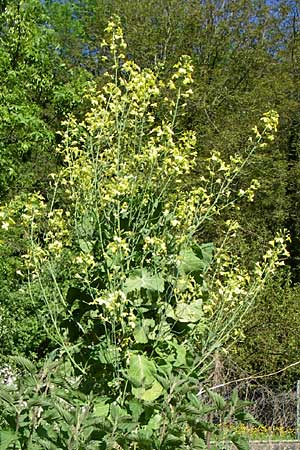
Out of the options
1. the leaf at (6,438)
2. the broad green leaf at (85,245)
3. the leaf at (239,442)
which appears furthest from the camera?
the broad green leaf at (85,245)

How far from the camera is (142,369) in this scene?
2.78 metres


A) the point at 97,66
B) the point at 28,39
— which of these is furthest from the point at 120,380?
the point at 97,66

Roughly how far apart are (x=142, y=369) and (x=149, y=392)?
0.31ft

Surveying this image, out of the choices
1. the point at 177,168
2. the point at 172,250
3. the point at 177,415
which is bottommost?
the point at 177,415

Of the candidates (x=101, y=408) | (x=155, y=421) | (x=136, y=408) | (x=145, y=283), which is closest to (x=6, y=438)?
(x=136, y=408)

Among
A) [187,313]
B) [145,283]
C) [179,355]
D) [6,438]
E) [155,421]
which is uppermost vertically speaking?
[145,283]

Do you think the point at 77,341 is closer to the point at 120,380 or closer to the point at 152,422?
the point at 120,380

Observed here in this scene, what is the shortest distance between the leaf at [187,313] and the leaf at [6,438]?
0.91 metres

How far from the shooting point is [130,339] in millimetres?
2863

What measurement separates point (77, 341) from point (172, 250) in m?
0.58

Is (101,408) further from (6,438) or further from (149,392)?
(6,438)

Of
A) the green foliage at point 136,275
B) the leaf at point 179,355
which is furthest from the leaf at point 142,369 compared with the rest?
the leaf at point 179,355

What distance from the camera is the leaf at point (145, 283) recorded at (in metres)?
2.87

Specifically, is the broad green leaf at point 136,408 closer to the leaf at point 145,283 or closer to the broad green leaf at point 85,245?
the leaf at point 145,283
